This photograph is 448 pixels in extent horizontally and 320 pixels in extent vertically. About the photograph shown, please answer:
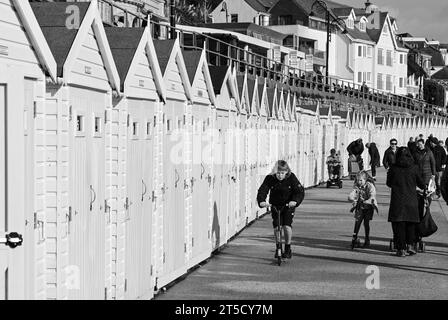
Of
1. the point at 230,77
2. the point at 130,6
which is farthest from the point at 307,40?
the point at 230,77

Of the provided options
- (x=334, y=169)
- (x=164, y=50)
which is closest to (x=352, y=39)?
(x=334, y=169)

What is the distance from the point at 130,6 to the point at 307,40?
267 ft

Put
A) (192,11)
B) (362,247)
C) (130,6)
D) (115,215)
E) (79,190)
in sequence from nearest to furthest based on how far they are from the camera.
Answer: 1. (79,190)
2. (115,215)
3. (362,247)
4. (130,6)
5. (192,11)

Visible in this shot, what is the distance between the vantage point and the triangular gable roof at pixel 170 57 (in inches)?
512

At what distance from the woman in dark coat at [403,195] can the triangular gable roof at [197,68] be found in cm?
308

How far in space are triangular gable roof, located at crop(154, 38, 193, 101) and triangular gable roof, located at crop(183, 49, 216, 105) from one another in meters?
0.45

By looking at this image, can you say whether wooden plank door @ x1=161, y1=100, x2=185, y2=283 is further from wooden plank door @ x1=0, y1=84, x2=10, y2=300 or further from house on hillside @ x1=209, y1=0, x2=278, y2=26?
house on hillside @ x1=209, y1=0, x2=278, y2=26

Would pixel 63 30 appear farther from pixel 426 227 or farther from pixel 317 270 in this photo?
pixel 426 227

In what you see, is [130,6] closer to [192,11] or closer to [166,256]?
[166,256]

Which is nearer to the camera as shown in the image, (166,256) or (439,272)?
(166,256)

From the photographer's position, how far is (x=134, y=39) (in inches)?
444

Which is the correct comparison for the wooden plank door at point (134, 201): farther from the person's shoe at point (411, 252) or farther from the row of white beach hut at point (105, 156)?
the person's shoe at point (411, 252)

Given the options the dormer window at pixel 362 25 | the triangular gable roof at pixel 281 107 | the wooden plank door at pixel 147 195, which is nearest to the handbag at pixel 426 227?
the wooden plank door at pixel 147 195

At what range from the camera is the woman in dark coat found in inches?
643
